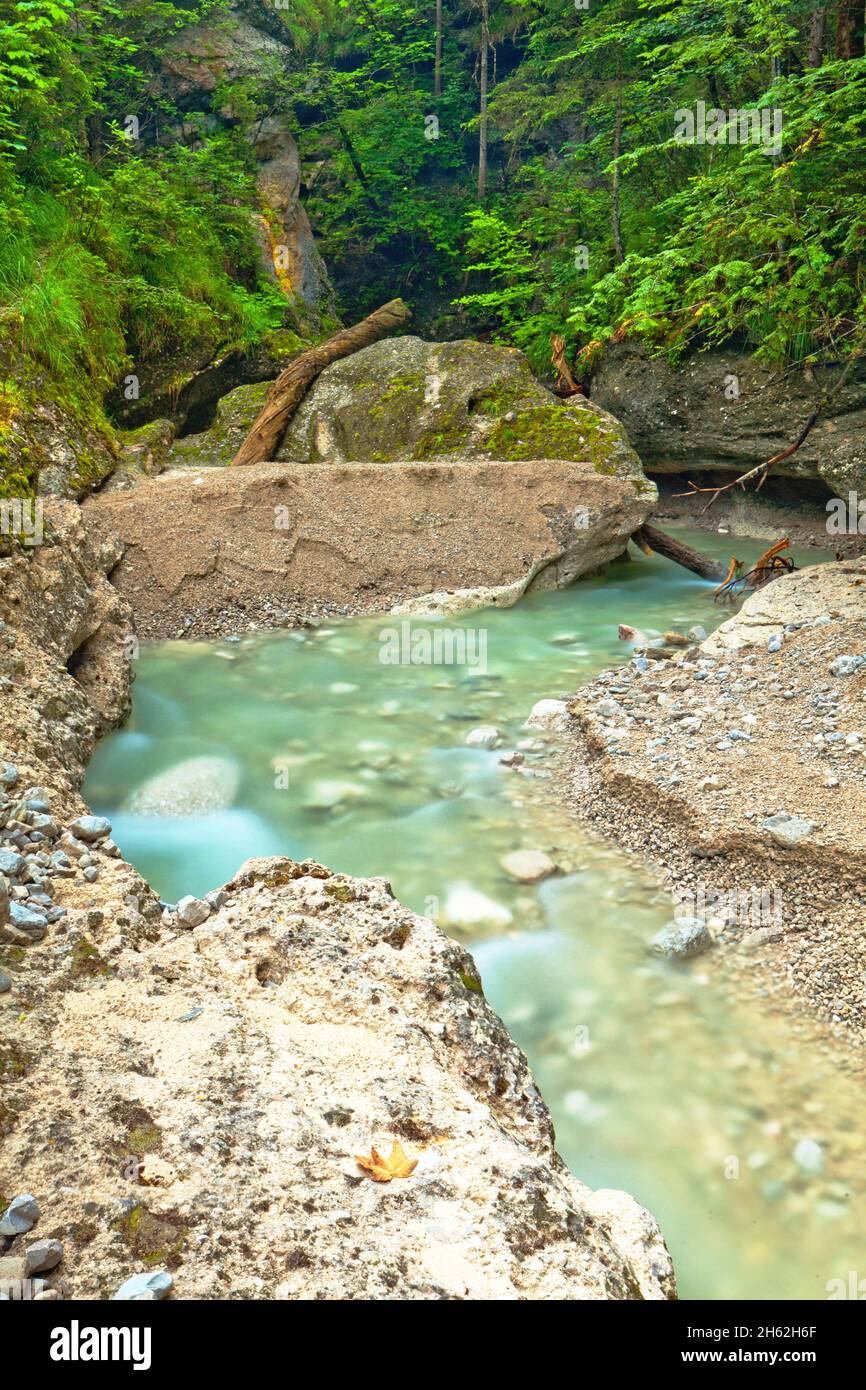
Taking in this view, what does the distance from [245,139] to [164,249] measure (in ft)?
19.2

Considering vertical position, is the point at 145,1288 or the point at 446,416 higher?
the point at 446,416

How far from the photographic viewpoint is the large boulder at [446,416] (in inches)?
380

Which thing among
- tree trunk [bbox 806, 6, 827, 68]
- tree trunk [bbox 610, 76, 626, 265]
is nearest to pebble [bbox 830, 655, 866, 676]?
tree trunk [bbox 806, 6, 827, 68]

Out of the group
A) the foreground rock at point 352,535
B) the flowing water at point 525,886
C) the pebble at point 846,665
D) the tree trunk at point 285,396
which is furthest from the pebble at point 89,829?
the tree trunk at point 285,396

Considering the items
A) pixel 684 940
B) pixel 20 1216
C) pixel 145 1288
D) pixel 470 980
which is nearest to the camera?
pixel 145 1288

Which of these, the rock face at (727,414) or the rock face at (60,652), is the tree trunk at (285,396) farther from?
the rock face at (60,652)

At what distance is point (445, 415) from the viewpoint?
1016cm

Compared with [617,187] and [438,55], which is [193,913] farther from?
Result: [438,55]

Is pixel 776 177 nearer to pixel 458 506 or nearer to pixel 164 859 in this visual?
pixel 458 506

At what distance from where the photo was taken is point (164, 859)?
4105 mm

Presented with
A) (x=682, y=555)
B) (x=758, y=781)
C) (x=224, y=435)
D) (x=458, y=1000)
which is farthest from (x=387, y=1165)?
(x=224, y=435)

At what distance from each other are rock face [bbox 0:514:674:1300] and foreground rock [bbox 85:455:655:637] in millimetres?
5035

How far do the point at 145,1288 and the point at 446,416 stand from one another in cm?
972
